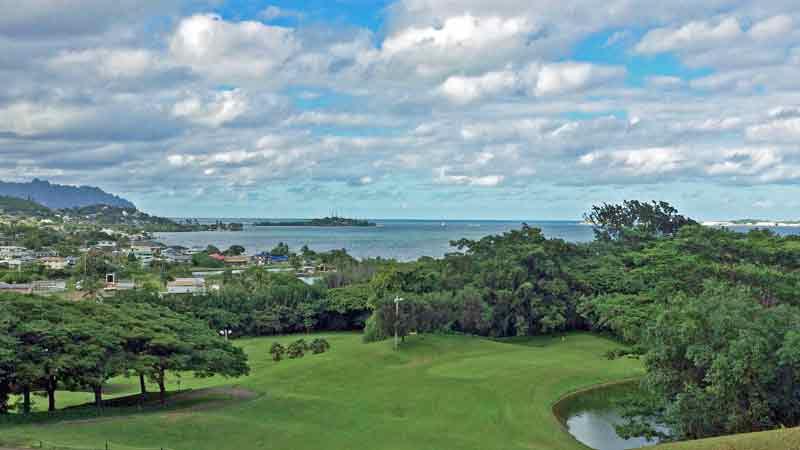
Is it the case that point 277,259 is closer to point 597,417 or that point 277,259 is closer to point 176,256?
point 176,256

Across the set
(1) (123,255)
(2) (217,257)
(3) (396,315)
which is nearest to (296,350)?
(3) (396,315)

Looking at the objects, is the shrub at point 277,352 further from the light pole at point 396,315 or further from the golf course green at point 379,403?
the light pole at point 396,315

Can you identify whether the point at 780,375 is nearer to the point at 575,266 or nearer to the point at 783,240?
the point at 783,240

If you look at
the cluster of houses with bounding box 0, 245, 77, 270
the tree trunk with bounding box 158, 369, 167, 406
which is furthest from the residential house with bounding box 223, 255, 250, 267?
the tree trunk with bounding box 158, 369, 167, 406

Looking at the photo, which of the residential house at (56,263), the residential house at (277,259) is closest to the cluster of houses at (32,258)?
the residential house at (56,263)

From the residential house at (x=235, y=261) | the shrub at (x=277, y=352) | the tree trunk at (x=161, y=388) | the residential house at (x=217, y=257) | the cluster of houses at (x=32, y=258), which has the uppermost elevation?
the cluster of houses at (x=32, y=258)

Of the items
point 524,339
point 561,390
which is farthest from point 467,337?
point 561,390
